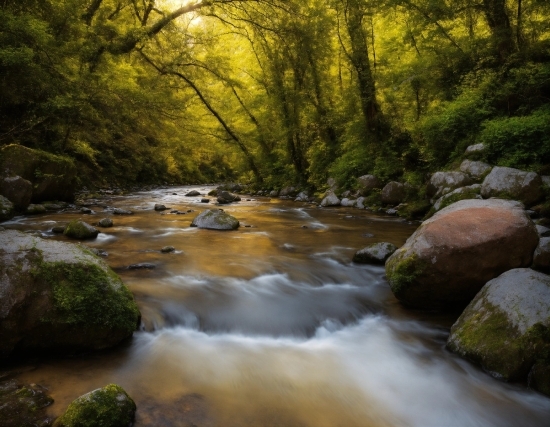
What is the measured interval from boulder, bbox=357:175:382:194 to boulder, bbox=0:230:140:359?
1069 centimetres

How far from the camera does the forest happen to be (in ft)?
29.8

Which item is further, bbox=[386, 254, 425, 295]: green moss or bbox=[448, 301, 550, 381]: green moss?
bbox=[386, 254, 425, 295]: green moss

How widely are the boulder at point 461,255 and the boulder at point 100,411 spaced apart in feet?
10.5

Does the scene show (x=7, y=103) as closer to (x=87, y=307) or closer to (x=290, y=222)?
(x=290, y=222)

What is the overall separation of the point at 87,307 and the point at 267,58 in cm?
1804

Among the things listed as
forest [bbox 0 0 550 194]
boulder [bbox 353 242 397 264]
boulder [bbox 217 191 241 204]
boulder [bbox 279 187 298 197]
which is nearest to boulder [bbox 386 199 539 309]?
boulder [bbox 353 242 397 264]

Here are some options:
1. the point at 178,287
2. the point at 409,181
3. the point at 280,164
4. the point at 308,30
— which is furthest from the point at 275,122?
the point at 178,287

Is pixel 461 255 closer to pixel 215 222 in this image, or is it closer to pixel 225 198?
pixel 215 222

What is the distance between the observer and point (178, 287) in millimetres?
4930

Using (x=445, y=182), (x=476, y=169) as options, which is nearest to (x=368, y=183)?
(x=445, y=182)

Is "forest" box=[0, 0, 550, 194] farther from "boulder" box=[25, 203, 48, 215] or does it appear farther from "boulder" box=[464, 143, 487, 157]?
"boulder" box=[25, 203, 48, 215]

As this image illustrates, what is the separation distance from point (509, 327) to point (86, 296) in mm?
3646

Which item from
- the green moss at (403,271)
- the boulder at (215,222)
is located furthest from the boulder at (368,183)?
the green moss at (403,271)

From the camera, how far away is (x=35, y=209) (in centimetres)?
984
